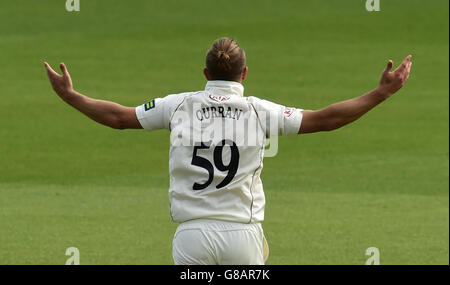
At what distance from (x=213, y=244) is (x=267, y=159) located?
13.3m

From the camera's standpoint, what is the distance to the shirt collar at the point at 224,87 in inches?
227

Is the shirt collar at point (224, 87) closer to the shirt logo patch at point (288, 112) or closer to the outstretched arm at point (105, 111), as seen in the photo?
the shirt logo patch at point (288, 112)

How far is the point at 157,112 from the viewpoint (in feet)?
19.0

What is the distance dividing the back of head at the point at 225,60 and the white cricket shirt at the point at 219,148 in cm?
7

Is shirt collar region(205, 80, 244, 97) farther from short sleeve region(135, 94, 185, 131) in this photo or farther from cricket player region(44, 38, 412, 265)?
short sleeve region(135, 94, 185, 131)

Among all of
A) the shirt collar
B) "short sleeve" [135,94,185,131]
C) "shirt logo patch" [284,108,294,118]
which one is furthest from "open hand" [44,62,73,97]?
"shirt logo patch" [284,108,294,118]

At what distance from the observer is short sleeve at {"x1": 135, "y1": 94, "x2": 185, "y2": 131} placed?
5770 mm

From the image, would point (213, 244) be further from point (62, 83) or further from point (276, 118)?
point (62, 83)

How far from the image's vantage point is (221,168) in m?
5.64

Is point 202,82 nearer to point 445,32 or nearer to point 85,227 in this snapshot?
point 445,32

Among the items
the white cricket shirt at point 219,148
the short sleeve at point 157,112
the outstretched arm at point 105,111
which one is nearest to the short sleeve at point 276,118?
the white cricket shirt at point 219,148

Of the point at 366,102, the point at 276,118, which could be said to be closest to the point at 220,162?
the point at 276,118

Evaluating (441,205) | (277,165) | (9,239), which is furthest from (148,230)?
(277,165)

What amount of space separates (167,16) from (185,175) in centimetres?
2746
